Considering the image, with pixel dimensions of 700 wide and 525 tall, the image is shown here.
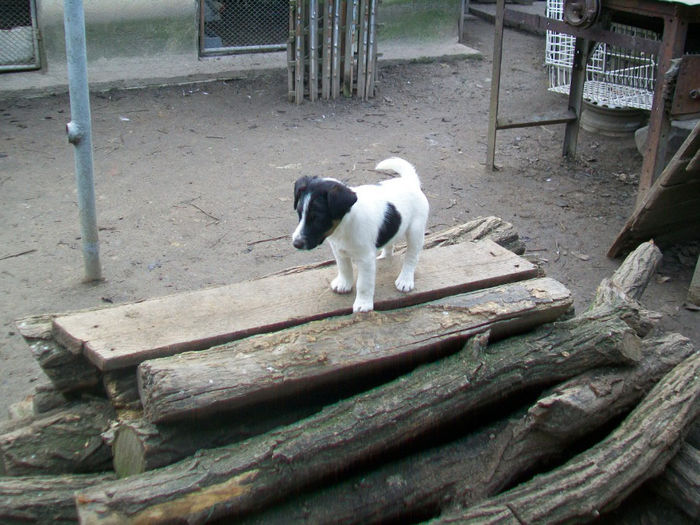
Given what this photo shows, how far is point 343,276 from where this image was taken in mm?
3729

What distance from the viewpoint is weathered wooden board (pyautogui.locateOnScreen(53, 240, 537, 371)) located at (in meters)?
3.19

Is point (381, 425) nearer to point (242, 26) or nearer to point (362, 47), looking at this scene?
point (362, 47)

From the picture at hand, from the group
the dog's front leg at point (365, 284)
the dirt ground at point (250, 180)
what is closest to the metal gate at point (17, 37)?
the dirt ground at point (250, 180)

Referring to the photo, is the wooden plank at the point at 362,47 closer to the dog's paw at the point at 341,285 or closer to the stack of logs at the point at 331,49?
the stack of logs at the point at 331,49

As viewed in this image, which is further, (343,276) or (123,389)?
(343,276)

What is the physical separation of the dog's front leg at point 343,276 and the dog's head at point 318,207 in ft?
1.50

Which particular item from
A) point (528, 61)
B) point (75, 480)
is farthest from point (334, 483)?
point (528, 61)

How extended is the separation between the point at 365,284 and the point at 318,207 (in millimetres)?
553

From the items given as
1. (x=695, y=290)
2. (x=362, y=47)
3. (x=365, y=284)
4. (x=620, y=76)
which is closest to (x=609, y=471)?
(x=365, y=284)

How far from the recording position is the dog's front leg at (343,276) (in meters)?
3.67

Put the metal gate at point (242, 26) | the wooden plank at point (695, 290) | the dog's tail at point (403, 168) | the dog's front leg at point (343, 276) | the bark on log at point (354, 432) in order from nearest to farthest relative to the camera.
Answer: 1. the bark on log at point (354, 432)
2. the dog's front leg at point (343, 276)
3. the dog's tail at point (403, 168)
4. the wooden plank at point (695, 290)
5. the metal gate at point (242, 26)

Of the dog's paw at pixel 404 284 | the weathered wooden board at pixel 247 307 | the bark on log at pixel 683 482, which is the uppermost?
the dog's paw at pixel 404 284

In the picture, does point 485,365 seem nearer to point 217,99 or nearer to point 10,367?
point 10,367

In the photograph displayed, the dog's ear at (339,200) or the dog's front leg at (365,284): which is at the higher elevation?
the dog's ear at (339,200)
